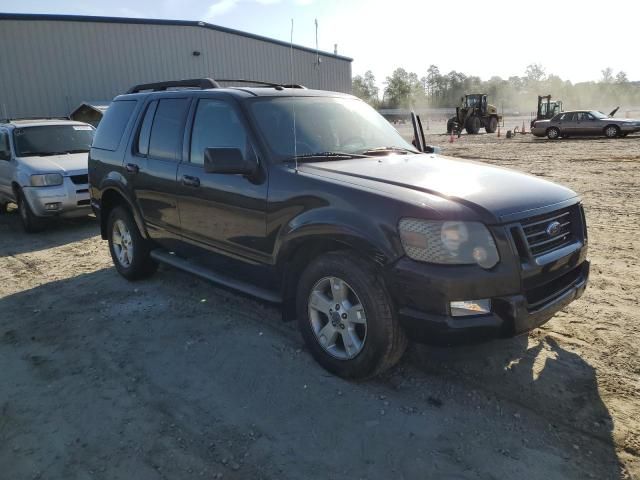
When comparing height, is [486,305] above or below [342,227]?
below

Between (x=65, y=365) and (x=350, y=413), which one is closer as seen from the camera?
(x=350, y=413)

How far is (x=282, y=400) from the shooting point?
Answer: 3.18 m

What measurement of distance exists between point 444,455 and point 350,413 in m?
0.62

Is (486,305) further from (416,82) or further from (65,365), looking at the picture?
(416,82)

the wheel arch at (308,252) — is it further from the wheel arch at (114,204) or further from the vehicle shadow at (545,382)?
the wheel arch at (114,204)

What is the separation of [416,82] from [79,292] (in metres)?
117

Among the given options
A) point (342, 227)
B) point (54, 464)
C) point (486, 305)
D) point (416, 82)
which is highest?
point (416, 82)

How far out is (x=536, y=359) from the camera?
3535 mm

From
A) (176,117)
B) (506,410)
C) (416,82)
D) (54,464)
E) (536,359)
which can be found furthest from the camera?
(416,82)

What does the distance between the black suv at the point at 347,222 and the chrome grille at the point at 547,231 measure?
13 millimetres

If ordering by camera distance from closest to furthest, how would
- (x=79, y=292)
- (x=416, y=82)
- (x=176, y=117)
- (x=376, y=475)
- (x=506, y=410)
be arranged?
(x=376, y=475), (x=506, y=410), (x=176, y=117), (x=79, y=292), (x=416, y=82)

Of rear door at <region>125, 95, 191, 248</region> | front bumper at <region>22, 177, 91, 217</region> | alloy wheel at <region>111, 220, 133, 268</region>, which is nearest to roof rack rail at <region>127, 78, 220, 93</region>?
rear door at <region>125, 95, 191, 248</region>

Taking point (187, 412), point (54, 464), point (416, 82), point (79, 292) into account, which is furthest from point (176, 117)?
point (416, 82)

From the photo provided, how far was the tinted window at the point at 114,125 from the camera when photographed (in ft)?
17.6
